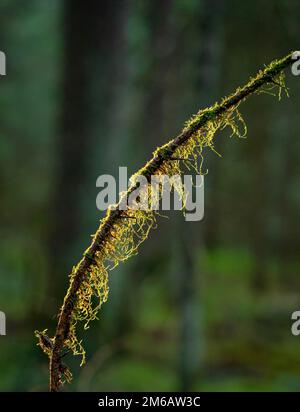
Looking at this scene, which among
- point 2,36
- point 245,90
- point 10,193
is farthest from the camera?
point 10,193

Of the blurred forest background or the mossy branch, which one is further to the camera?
the blurred forest background

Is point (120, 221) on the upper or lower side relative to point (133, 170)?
lower

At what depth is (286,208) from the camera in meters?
21.1

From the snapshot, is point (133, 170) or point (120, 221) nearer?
point (120, 221)

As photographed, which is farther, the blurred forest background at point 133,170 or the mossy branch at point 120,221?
the blurred forest background at point 133,170

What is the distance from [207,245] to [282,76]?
831 inches

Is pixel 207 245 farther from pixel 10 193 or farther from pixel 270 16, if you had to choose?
pixel 270 16

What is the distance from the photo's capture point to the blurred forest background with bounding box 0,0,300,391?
24.0 ft

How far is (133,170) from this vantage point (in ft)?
36.4

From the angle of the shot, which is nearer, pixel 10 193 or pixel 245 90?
pixel 245 90

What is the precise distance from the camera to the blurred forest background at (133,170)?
7.32 metres

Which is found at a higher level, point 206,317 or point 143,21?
point 143,21

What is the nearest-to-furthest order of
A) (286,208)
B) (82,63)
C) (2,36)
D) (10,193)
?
(82,63) < (2,36) < (286,208) < (10,193)

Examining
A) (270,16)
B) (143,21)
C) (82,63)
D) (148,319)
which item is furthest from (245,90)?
(148,319)
